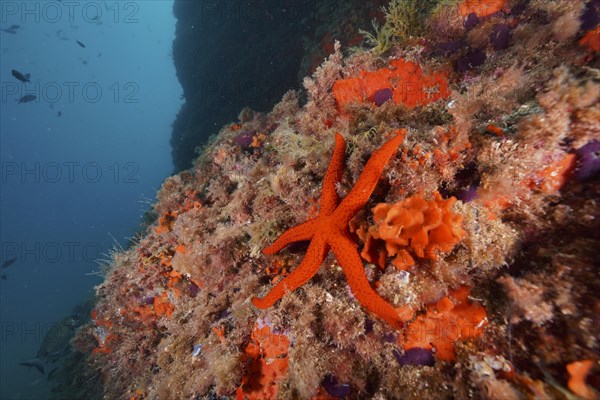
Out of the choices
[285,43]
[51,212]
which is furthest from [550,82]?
[51,212]

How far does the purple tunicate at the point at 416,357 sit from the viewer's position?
2744 millimetres

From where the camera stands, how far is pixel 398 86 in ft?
15.1

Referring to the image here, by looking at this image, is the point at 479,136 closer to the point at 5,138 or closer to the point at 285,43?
the point at 285,43

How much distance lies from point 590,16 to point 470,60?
1.31 metres

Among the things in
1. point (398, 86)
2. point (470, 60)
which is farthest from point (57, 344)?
point (470, 60)

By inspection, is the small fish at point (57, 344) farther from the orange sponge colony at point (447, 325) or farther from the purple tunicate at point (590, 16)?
the purple tunicate at point (590, 16)

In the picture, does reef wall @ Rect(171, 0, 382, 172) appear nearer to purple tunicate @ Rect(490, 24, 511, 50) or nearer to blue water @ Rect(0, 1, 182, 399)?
purple tunicate @ Rect(490, 24, 511, 50)

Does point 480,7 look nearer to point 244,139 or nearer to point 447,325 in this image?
point 447,325

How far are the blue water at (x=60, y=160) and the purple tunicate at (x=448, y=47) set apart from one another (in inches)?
1589

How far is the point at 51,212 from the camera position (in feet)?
374

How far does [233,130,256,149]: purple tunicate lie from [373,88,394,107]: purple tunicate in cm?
325

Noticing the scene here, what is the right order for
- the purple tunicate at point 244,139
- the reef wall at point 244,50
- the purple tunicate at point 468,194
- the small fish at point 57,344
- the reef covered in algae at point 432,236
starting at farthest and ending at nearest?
the small fish at point 57,344
the reef wall at point 244,50
the purple tunicate at point 244,139
the purple tunicate at point 468,194
the reef covered in algae at point 432,236

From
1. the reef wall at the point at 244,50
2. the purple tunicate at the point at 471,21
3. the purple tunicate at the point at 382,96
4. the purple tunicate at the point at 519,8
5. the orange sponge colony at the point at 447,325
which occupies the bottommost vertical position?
the orange sponge colony at the point at 447,325

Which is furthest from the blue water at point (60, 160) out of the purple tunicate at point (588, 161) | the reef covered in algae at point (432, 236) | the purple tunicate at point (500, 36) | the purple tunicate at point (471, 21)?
the purple tunicate at point (588, 161)
